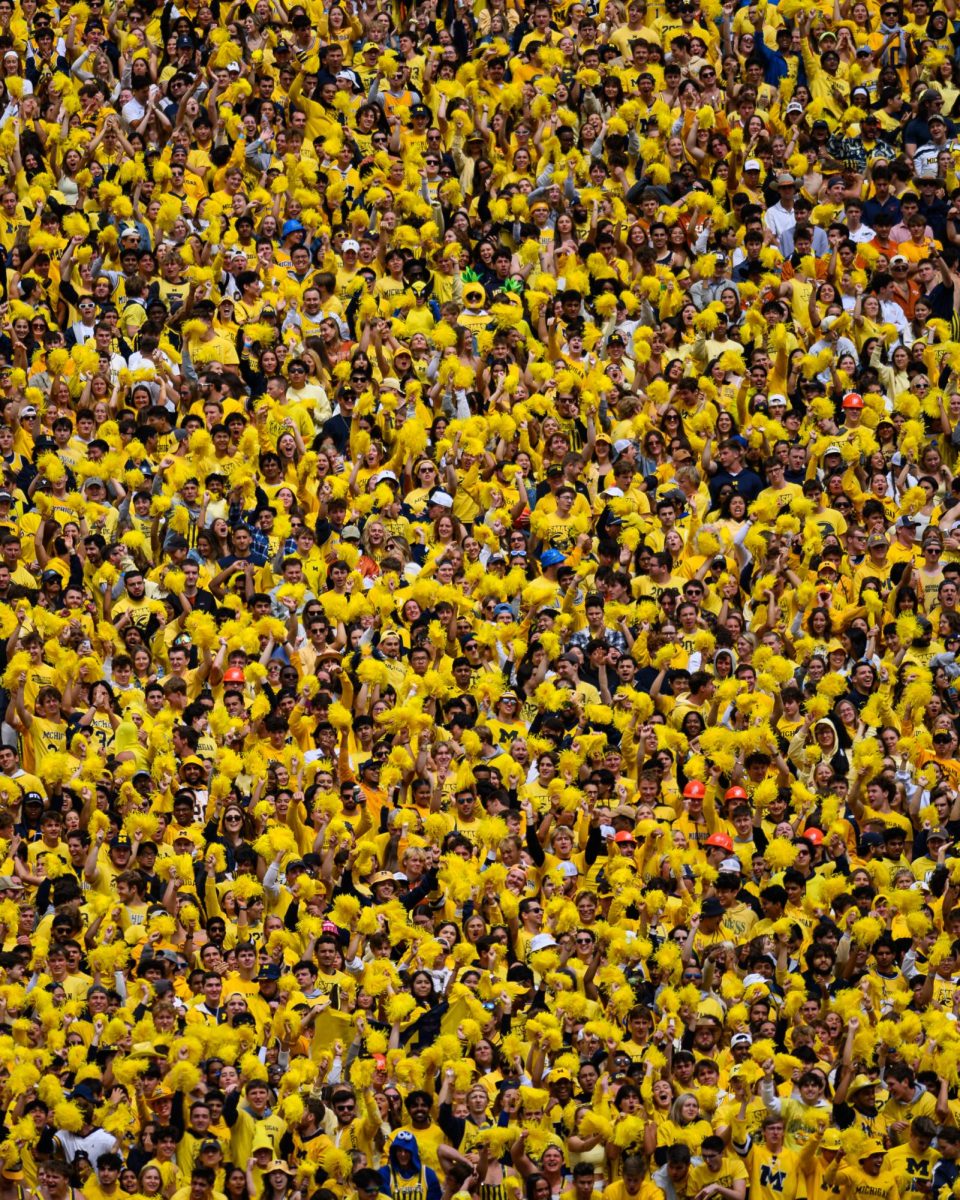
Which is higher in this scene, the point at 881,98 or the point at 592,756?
the point at 881,98

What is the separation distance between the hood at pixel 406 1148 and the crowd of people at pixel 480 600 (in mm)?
21

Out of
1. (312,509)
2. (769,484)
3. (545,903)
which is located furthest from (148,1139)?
(769,484)

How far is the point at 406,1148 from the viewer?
1625 centimetres

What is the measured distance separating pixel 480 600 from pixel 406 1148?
4.09 meters

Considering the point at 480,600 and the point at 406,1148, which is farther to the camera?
the point at 480,600

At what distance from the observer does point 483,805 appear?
18141 mm

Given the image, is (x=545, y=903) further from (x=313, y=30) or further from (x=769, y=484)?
(x=313, y=30)

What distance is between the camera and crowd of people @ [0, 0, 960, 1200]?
16.5 meters

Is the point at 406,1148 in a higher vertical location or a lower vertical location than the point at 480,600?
lower

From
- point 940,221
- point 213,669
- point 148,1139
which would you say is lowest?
point 148,1139

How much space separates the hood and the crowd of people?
0.02 m

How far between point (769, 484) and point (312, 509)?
2.85 metres

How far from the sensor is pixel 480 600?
19.3 m

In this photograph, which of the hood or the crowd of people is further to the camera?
the crowd of people
